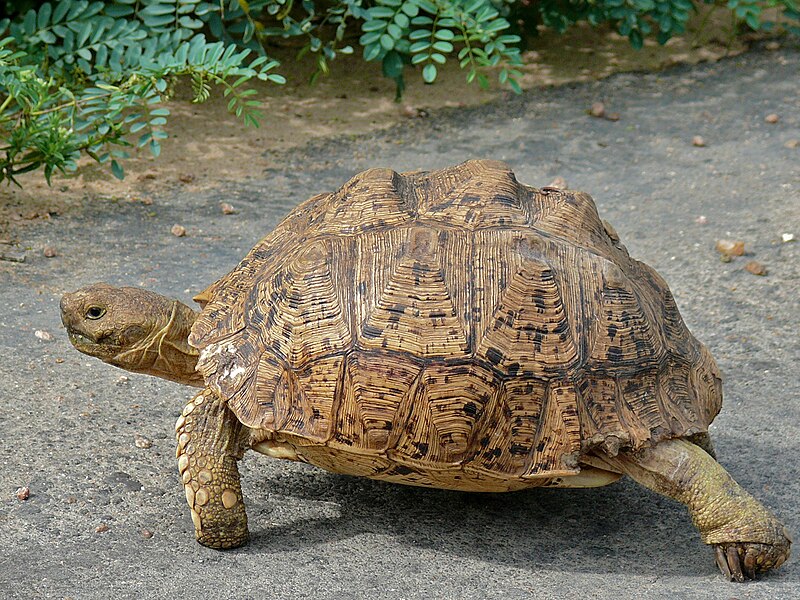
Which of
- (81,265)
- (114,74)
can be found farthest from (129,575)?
(114,74)

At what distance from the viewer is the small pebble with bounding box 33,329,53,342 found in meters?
4.80

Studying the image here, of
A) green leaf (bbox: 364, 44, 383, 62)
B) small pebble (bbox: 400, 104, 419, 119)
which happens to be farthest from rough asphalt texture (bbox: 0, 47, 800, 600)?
green leaf (bbox: 364, 44, 383, 62)

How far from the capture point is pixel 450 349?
10.7 feet

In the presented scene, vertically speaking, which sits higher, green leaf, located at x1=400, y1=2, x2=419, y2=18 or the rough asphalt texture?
green leaf, located at x1=400, y1=2, x2=419, y2=18

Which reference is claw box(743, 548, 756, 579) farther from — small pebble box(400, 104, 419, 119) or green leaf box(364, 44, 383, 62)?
small pebble box(400, 104, 419, 119)

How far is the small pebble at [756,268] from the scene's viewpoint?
18.5 ft

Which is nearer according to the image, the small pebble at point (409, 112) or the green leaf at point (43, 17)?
the green leaf at point (43, 17)

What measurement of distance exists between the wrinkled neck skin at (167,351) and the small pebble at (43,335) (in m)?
1.15

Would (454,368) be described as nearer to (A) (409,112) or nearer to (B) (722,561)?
(B) (722,561)

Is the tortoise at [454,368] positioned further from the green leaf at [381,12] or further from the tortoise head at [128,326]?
the green leaf at [381,12]

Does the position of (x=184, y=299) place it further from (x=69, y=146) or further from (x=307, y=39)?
(x=307, y=39)

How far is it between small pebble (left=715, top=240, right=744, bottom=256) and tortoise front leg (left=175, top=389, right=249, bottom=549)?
3.38m

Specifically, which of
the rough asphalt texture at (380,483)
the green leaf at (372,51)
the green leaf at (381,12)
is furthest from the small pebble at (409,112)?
the green leaf at (381,12)

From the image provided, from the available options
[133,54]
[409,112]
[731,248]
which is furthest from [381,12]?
[731,248]
